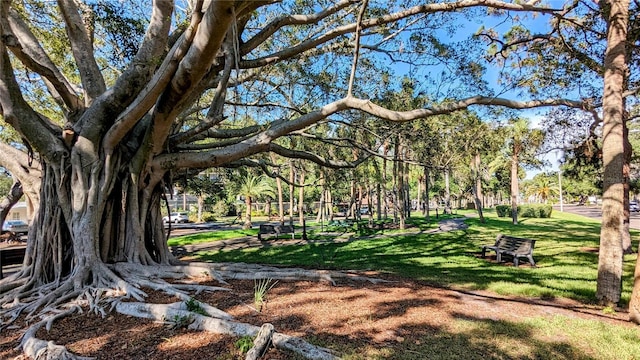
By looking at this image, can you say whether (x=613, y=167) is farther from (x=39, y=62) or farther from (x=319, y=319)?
(x=39, y=62)

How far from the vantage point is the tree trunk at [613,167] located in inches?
202

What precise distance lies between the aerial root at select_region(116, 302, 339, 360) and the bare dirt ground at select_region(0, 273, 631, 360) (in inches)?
3.3

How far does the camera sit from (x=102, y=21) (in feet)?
23.9

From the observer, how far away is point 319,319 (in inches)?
164

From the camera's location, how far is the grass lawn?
3.47m

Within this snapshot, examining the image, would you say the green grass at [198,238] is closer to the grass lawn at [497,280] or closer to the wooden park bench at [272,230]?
the wooden park bench at [272,230]

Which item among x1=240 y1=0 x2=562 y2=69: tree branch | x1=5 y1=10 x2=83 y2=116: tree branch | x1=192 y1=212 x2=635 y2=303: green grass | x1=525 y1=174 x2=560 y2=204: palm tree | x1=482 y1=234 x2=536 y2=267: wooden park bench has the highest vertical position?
x1=240 y1=0 x2=562 y2=69: tree branch

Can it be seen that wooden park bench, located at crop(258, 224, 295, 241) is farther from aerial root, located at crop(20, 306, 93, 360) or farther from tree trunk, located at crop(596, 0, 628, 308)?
tree trunk, located at crop(596, 0, 628, 308)

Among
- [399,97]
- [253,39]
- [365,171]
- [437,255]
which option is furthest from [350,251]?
[365,171]

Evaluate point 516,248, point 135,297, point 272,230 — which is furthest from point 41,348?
point 272,230

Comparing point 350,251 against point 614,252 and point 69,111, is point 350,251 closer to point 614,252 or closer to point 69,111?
point 614,252

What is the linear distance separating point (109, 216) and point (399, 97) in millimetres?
8545

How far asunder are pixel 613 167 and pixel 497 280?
117 inches

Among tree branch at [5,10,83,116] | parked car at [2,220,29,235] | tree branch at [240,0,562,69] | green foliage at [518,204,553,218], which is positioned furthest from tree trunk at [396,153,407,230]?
parked car at [2,220,29,235]
